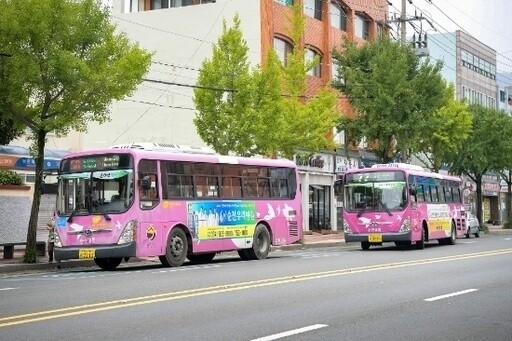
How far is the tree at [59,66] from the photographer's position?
2152 cm

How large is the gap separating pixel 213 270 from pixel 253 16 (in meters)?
24.9

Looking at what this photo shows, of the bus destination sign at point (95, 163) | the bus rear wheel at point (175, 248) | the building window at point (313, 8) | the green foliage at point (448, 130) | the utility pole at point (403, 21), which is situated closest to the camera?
the bus destination sign at point (95, 163)

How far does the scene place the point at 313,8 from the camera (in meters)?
46.7

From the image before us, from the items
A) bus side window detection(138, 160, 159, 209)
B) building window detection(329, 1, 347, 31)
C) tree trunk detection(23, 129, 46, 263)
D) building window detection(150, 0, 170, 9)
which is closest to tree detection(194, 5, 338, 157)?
tree trunk detection(23, 129, 46, 263)

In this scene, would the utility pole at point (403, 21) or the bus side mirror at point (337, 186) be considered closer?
the bus side mirror at point (337, 186)

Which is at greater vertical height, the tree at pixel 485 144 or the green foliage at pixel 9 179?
the tree at pixel 485 144

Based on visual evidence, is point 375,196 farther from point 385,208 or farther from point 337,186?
point 337,186

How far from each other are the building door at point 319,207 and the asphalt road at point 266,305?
2738cm

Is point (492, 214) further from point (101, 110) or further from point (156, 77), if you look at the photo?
point (101, 110)

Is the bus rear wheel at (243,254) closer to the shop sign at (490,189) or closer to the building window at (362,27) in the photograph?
the building window at (362,27)

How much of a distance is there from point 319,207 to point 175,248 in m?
26.5

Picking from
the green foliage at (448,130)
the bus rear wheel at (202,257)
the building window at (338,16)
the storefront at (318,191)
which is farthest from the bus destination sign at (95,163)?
the building window at (338,16)

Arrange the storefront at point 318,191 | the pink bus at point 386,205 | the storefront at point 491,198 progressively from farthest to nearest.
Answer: the storefront at point 491,198, the storefront at point 318,191, the pink bus at point 386,205

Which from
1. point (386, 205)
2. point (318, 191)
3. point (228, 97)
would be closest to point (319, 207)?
point (318, 191)
